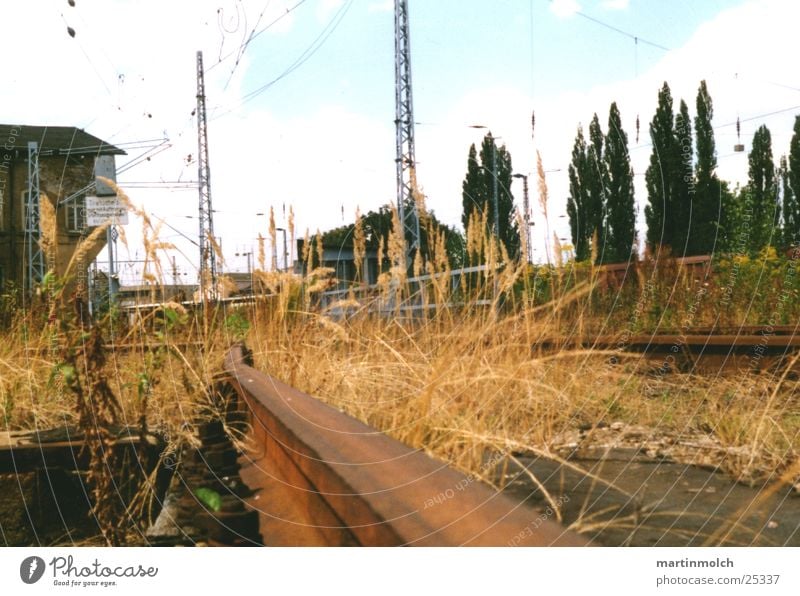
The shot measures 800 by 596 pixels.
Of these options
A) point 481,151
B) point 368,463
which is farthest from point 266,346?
point 368,463

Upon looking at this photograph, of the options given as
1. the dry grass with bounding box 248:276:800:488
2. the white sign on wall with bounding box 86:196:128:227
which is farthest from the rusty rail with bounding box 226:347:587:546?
the white sign on wall with bounding box 86:196:128:227

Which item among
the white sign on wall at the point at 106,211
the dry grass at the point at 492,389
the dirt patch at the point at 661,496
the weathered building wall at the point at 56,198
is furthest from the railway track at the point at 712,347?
the weathered building wall at the point at 56,198

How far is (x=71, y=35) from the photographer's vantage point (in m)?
1.89

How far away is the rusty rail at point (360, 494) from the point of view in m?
0.69

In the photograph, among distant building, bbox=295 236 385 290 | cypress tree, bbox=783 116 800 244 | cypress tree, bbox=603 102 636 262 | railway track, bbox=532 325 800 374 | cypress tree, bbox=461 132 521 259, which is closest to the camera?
railway track, bbox=532 325 800 374

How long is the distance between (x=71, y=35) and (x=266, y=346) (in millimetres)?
1544

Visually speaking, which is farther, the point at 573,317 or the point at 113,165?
the point at 573,317

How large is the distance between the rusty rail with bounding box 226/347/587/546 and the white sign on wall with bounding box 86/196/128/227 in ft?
3.24

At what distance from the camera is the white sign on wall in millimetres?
2350

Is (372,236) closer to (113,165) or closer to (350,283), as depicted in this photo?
(350,283)

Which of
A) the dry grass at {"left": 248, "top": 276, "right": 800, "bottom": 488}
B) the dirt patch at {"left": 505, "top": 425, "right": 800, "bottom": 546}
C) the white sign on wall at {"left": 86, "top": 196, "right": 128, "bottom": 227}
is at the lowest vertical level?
the dirt patch at {"left": 505, "top": 425, "right": 800, "bottom": 546}

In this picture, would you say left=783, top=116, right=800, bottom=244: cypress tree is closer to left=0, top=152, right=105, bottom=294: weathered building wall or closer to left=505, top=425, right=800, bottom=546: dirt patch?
left=505, top=425, right=800, bottom=546: dirt patch

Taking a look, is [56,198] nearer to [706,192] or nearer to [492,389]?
[492,389]

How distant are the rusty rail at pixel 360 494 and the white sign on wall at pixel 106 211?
99 centimetres
